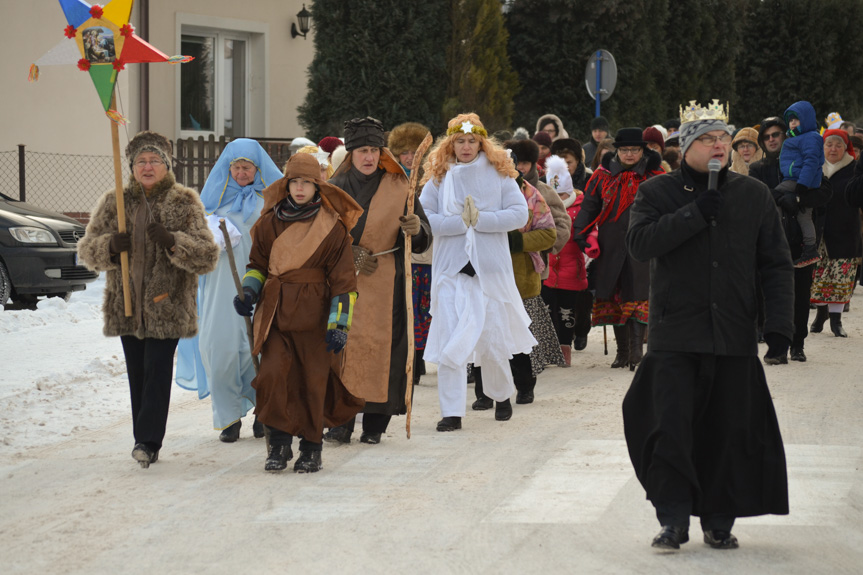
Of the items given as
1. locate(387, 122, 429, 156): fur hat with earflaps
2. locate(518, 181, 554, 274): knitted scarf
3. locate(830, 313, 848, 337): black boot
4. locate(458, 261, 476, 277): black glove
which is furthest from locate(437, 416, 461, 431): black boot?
locate(830, 313, 848, 337): black boot

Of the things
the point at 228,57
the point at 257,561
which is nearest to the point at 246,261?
the point at 257,561

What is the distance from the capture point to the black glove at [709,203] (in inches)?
207

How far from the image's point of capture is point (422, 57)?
20.1 m

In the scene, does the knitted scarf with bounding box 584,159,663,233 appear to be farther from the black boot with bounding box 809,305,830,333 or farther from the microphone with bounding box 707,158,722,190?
the microphone with bounding box 707,158,722,190

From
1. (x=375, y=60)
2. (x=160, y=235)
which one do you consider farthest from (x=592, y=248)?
(x=375, y=60)

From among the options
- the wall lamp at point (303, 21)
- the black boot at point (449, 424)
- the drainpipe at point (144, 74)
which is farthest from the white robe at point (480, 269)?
the wall lamp at point (303, 21)

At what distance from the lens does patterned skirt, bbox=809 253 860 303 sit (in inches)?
496

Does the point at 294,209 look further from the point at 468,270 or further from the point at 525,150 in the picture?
the point at 525,150

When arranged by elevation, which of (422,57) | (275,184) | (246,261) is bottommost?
(246,261)

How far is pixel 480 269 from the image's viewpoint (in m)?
8.55

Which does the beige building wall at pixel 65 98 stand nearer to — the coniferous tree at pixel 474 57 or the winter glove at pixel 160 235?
the coniferous tree at pixel 474 57

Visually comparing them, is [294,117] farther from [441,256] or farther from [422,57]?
[441,256]

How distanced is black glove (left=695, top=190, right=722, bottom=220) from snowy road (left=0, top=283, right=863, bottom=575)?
4.62 feet

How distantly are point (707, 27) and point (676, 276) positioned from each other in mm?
24186
